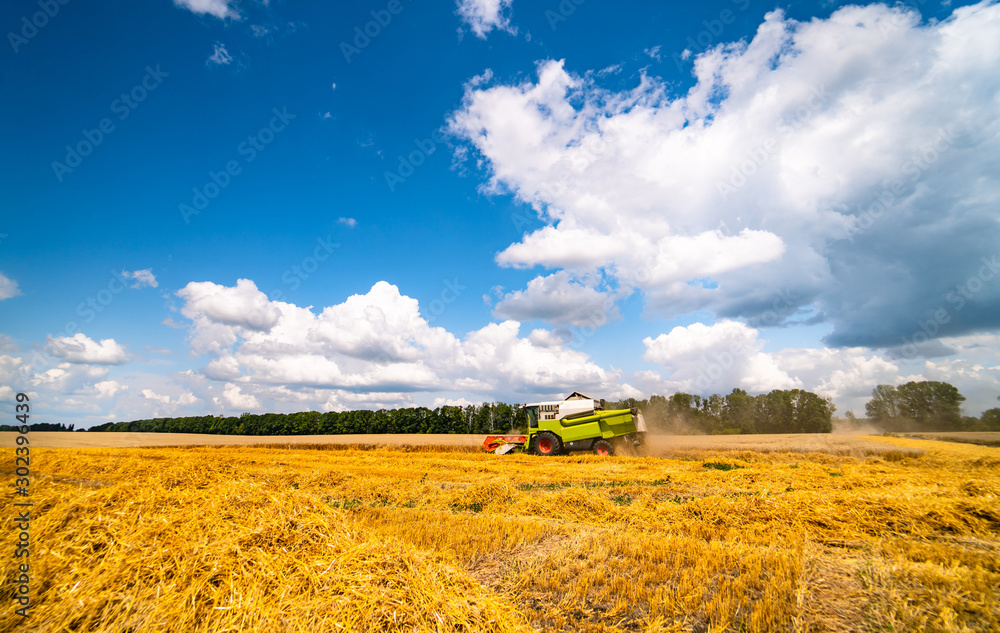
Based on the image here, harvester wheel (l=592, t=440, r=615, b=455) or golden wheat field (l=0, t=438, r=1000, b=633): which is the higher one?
golden wheat field (l=0, t=438, r=1000, b=633)

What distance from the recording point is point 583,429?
2016cm

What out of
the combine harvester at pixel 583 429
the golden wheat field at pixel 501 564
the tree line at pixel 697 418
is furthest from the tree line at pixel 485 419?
the golden wheat field at pixel 501 564

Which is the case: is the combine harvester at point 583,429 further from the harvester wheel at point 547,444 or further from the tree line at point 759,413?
the tree line at point 759,413

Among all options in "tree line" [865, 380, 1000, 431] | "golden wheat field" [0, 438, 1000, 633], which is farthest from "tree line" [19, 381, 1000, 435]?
"golden wheat field" [0, 438, 1000, 633]

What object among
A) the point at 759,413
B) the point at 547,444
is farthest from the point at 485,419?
the point at 759,413

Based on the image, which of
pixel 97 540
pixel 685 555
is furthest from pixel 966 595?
pixel 97 540

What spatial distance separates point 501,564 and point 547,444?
15.8 m

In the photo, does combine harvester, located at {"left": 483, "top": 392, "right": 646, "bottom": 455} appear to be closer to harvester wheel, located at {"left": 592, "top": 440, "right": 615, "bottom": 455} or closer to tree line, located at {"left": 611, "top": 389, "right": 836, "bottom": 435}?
harvester wheel, located at {"left": 592, "top": 440, "right": 615, "bottom": 455}

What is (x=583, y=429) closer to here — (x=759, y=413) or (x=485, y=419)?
(x=485, y=419)

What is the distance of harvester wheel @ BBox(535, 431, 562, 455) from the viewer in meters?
20.3

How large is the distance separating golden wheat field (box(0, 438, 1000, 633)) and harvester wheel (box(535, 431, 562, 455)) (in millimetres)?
12491

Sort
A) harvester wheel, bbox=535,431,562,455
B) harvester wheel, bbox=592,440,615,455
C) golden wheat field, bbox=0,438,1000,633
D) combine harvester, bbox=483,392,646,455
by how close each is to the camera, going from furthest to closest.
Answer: harvester wheel, bbox=535,431,562,455 < combine harvester, bbox=483,392,646,455 < harvester wheel, bbox=592,440,615,455 < golden wheat field, bbox=0,438,1000,633

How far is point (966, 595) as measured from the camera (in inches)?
164

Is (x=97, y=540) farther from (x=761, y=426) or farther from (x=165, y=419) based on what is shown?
(x=165, y=419)
